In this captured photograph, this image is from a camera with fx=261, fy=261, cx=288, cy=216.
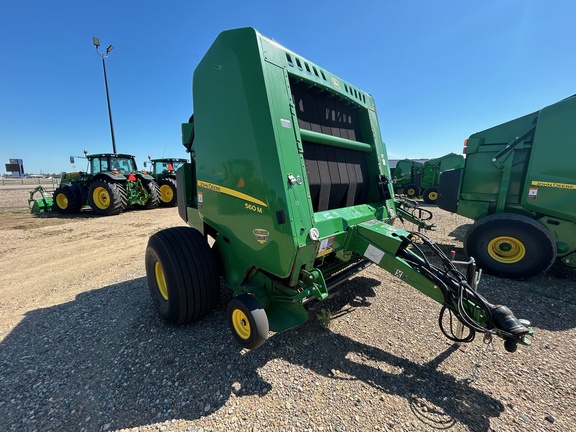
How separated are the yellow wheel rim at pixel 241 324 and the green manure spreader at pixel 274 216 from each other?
1cm

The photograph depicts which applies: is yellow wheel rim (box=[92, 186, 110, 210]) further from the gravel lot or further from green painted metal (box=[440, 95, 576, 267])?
green painted metal (box=[440, 95, 576, 267])

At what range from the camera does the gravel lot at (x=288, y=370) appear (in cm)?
179

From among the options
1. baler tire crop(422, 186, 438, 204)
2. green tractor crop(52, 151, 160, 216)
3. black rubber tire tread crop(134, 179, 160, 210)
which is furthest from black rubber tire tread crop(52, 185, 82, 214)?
baler tire crop(422, 186, 438, 204)

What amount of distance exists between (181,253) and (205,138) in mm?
1150

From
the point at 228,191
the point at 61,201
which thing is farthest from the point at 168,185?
A: the point at 228,191

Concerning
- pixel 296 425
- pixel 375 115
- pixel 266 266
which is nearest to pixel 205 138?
pixel 266 266

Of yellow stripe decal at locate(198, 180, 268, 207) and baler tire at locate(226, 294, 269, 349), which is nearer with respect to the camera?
baler tire at locate(226, 294, 269, 349)

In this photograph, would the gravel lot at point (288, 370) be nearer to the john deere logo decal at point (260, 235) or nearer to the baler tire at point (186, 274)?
the baler tire at point (186, 274)

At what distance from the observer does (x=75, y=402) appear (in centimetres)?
190

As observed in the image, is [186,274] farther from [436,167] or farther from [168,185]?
[436,167]

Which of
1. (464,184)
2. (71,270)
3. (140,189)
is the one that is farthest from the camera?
(140,189)

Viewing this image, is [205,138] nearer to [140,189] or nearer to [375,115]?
[375,115]

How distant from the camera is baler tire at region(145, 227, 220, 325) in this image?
2.49 metres

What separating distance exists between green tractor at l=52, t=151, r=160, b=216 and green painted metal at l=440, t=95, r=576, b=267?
1074 centimetres
